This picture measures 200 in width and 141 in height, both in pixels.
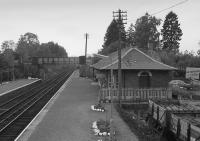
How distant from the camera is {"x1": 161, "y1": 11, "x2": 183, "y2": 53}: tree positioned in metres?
91.4

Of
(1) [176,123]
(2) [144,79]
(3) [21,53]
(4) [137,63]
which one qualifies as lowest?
(1) [176,123]

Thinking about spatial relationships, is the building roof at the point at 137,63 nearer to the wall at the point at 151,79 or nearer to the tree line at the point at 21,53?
the wall at the point at 151,79

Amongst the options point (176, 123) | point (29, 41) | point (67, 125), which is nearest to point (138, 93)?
point (67, 125)

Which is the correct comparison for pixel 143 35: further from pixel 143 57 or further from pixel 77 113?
pixel 77 113

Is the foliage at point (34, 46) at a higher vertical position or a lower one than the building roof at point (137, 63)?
higher

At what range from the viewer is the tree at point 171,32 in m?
91.4

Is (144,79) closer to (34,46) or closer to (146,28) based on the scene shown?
(146,28)

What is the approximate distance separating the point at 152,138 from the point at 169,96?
15.2m

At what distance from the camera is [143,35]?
82.4 metres

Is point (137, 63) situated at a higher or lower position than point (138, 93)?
higher

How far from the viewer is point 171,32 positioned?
3597 inches

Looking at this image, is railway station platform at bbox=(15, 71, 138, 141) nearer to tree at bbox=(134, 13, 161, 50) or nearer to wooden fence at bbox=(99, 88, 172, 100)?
wooden fence at bbox=(99, 88, 172, 100)

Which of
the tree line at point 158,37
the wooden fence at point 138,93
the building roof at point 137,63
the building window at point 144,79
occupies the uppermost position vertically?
the tree line at point 158,37

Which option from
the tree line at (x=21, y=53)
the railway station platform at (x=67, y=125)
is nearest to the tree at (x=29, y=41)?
the tree line at (x=21, y=53)
